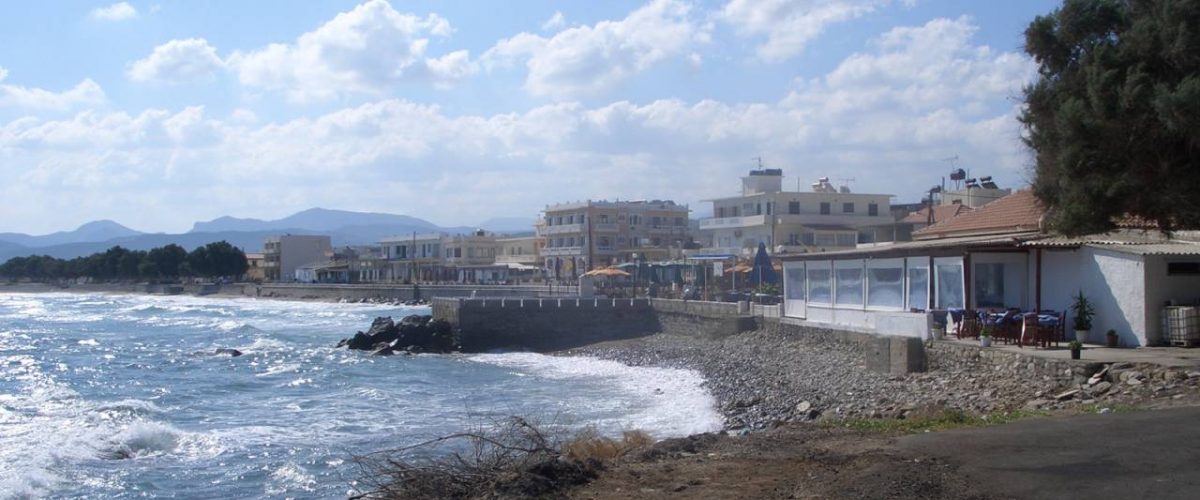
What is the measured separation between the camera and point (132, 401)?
27.9 metres

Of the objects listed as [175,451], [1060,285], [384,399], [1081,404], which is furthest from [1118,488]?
[384,399]

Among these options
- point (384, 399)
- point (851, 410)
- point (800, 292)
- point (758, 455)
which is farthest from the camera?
point (800, 292)

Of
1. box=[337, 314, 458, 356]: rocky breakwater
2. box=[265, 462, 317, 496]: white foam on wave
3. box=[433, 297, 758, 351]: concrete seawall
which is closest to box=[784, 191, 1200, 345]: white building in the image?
box=[265, 462, 317, 496]: white foam on wave

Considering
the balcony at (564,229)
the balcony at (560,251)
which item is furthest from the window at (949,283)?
the balcony at (564,229)

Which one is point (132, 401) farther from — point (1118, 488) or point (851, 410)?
point (1118, 488)

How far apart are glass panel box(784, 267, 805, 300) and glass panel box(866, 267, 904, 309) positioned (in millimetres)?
4569

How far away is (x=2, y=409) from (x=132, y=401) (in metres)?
3.04

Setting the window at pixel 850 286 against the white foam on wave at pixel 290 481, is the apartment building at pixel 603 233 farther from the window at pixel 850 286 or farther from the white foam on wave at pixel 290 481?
the white foam on wave at pixel 290 481

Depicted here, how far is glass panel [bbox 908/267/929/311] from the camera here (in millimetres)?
24859

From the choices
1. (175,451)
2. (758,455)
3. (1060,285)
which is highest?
(1060,285)

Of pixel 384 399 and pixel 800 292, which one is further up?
pixel 800 292

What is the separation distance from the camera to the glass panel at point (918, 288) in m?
24.9

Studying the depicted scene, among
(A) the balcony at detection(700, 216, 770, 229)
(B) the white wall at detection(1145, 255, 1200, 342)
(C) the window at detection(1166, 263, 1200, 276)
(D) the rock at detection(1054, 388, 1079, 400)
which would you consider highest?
(A) the balcony at detection(700, 216, 770, 229)

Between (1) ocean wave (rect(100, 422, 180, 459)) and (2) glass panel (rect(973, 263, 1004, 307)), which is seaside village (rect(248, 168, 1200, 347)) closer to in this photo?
(2) glass panel (rect(973, 263, 1004, 307))
